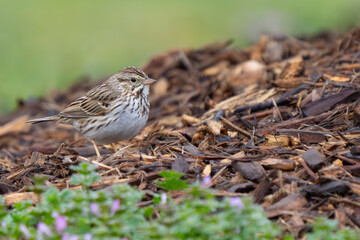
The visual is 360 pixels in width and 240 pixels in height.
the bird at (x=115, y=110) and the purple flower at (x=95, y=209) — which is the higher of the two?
the purple flower at (x=95, y=209)

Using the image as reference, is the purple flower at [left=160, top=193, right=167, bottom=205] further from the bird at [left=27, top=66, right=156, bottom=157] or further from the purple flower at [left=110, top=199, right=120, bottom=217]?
the bird at [left=27, top=66, right=156, bottom=157]

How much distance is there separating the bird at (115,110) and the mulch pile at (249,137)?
9.0 inches

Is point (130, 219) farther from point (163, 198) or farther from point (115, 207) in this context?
point (163, 198)

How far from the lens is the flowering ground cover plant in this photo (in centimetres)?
372

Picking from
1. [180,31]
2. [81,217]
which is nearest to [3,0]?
[180,31]

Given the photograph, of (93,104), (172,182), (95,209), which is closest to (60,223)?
(95,209)

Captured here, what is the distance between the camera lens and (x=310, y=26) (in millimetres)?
14883

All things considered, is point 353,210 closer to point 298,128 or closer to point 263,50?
point 298,128

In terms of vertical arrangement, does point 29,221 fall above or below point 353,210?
above

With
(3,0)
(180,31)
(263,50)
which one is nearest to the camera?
(263,50)

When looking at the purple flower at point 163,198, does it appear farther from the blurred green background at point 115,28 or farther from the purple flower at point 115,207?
the blurred green background at point 115,28

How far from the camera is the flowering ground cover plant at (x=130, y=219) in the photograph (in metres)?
3.72

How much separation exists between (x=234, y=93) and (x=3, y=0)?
12.2 m

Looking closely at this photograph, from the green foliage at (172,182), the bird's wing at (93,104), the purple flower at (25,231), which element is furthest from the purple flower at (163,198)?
the bird's wing at (93,104)
